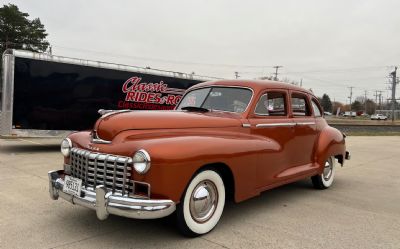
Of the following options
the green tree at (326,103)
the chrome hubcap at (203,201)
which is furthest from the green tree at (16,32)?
the green tree at (326,103)

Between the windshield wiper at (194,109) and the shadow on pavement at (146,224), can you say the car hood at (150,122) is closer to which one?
the windshield wiper at (194,109)

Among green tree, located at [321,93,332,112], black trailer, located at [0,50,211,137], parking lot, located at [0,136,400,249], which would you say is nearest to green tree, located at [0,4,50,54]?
black trailer, located at [0,50,211,137]

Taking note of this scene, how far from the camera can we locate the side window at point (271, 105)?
550 centimetres

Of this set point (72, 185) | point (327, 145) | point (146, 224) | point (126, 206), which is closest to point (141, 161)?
point (126, 206)

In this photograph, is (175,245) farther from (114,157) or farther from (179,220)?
(114,157)

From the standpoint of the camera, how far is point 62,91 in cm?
1178

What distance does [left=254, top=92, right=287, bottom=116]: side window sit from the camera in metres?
5.50

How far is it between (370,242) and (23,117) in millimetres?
9912

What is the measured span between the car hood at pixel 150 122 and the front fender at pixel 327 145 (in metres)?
2.51

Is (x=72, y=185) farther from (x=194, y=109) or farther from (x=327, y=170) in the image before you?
(x=327, y=170)

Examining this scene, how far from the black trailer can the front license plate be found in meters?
7.72

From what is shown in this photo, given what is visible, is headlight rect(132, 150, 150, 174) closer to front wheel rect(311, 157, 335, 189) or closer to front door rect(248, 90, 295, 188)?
front door rect(248, 90, 295, 188)

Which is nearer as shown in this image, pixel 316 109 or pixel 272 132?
pixel 272 132

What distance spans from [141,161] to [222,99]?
2.07m
